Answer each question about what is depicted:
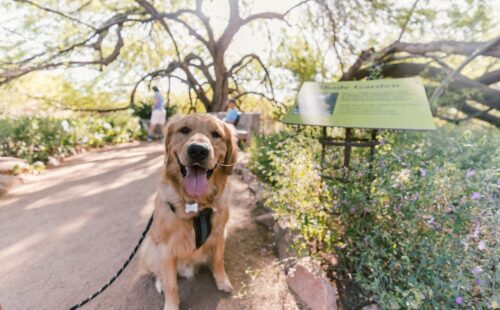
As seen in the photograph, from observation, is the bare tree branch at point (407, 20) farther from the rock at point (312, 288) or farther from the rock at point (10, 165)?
the rock at point (10, 165)

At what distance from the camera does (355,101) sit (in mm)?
3236

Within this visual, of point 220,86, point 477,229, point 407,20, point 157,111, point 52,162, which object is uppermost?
point 407,20

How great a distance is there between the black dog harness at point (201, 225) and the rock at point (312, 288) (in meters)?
0.84

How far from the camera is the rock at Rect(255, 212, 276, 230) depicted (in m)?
3.66

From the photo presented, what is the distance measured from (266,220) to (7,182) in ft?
16.2

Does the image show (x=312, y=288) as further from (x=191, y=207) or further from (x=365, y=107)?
(x=365, y=107)

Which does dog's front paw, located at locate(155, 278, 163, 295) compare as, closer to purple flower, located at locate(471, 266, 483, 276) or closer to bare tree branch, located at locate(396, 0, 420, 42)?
purple flower, located at locate(471, 266, 483, 276)

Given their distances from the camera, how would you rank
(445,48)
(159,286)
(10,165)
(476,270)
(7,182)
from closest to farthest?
(476,270) < (159,286) < (7,182) < (10,165) < (445,48)

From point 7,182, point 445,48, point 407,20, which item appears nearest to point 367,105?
point 445,48

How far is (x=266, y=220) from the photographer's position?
3.73 m

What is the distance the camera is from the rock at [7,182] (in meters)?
4.79

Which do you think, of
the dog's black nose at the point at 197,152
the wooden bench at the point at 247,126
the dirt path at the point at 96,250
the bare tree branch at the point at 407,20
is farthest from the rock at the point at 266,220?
the bare tree branch at the point at 407,20

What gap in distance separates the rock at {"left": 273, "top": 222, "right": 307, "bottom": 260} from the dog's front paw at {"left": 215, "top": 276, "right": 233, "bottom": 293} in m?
0.66

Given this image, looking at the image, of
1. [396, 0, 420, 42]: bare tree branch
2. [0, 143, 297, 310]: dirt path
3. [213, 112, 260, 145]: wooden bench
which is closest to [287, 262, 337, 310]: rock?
[0, 143, 297, 310]: dirt path
